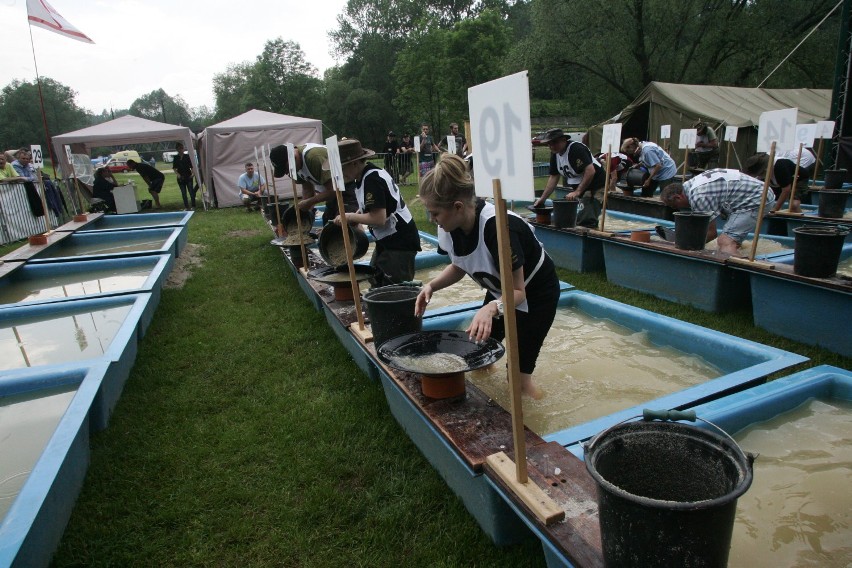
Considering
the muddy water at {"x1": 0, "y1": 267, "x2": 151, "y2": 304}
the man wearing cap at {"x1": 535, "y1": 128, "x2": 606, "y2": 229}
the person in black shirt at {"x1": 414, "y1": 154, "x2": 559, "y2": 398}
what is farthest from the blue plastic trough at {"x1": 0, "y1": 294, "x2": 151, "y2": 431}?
the man wearing cap at {"x1": 535, "y1": 128, "x2": 606, "y2": 229}

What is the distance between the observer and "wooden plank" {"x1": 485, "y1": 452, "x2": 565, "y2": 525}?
5.73ft

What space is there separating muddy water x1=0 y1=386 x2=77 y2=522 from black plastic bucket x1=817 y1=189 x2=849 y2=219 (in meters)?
8.71

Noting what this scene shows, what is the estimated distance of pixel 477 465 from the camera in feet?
6.96

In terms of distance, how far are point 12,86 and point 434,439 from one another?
59.6 metres

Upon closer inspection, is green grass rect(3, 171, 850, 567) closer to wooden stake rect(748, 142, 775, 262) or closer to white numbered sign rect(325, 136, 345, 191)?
wooden stake rect(748, 142, 775, 262)

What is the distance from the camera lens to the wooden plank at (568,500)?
1616 millimetres

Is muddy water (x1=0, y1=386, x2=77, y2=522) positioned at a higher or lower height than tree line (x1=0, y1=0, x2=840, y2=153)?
lower

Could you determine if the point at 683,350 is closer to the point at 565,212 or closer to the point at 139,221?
the point at 565,212

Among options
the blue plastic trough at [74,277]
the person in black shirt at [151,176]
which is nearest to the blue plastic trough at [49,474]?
the blue plastic trough at [74,277]

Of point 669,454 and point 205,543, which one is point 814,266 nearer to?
point 669,454

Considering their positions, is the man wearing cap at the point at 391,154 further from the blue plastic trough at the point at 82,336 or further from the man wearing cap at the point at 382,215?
the man wearing cap at the point at 382,215

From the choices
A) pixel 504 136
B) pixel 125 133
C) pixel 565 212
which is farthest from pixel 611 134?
pixel 125 133

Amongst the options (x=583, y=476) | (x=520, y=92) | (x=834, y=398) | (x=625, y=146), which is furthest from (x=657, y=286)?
(x=625, y=146)

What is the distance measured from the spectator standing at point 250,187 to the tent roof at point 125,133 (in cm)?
209
